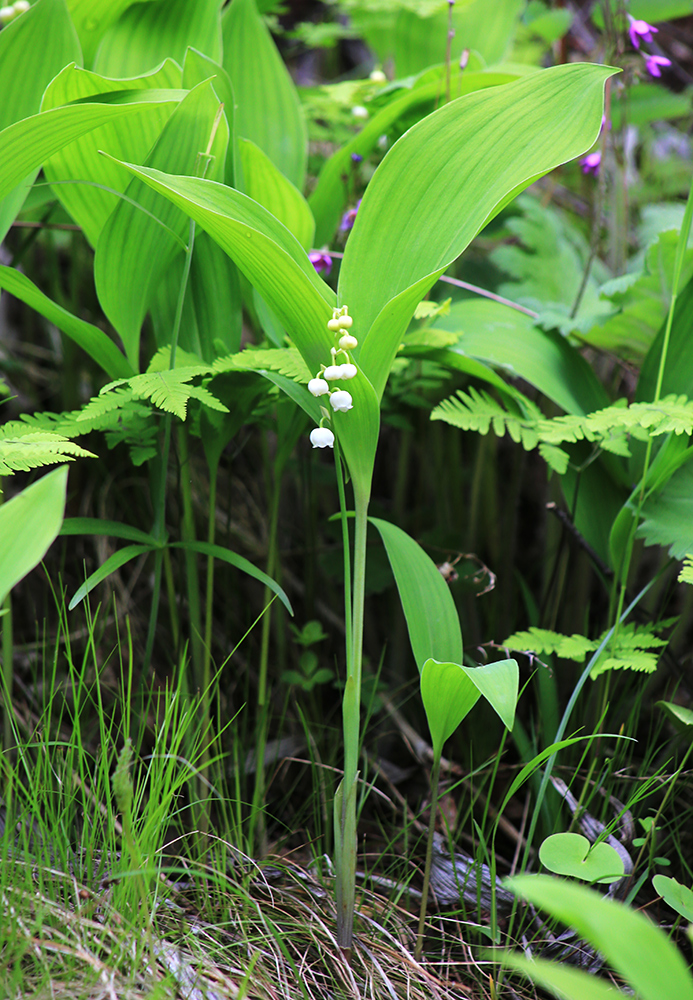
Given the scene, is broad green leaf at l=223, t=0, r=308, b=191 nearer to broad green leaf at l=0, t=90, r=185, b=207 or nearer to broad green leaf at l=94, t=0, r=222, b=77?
broad green leaf at l=94, t=0, r=222, b=77

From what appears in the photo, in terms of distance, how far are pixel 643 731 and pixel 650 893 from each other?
271mm

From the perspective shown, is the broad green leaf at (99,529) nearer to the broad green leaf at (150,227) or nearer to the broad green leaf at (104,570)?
the broad green leaf at (104,570)

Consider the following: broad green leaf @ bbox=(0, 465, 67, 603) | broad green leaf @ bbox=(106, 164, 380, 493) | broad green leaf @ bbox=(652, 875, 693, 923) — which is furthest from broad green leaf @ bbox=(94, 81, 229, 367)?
broad green leaf @ bbox=(652, 875, 693, 923)

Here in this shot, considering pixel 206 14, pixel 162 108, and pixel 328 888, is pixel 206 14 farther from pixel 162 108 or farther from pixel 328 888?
pixel 328 888

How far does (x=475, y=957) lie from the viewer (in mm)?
765

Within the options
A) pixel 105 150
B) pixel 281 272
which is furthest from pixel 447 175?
pixel 105 150

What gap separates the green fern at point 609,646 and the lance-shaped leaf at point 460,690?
6.1 inches

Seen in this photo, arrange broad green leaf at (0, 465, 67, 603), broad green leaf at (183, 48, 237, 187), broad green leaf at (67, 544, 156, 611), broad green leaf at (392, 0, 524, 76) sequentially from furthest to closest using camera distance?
broad green leaf at (392, 0, 524, 76)
broad green leaf at (183, 48, 237, 187)
broad green leaf at (67, 544, 156, 611)
broad green leaf at (0, 465, 67, 603)

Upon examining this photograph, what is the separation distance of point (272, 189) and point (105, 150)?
8.4 inches

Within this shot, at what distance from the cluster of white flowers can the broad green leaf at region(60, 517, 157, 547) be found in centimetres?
32

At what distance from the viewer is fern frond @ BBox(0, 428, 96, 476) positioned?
61 centimetres

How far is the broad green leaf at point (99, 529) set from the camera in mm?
809

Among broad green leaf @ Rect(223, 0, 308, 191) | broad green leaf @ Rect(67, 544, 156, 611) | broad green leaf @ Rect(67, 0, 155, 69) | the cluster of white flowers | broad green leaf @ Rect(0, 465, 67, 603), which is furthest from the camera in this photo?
broad green leaf @ Rect(223, 0, 308, 191)

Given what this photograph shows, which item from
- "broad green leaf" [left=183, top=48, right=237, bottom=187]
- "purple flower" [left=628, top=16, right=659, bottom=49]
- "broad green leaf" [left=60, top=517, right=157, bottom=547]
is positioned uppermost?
"purple flower" [left=628, top=16, right=659, bottom=49]
